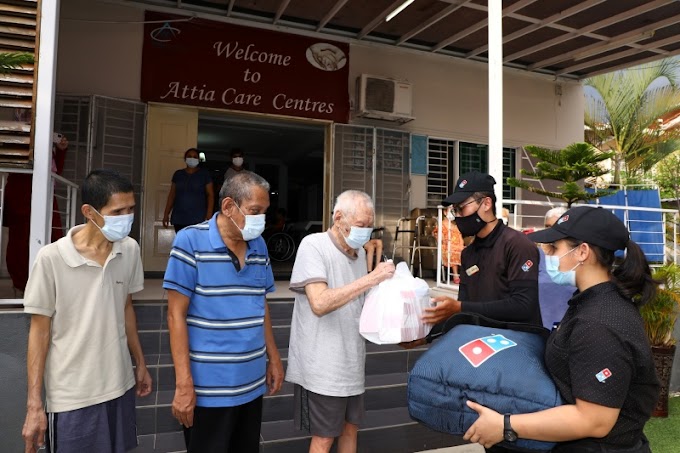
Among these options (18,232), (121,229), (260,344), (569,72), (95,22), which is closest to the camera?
(121,229)

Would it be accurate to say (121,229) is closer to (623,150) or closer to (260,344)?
(260,344)

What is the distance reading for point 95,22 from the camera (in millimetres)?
6047

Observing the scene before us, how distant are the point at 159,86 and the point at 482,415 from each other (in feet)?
20.3

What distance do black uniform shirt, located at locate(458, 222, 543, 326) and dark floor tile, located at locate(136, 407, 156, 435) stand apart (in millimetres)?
2145

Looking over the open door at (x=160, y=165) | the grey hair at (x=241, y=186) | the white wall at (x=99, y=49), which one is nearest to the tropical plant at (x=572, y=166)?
the grey hair at (x=241, y=186)

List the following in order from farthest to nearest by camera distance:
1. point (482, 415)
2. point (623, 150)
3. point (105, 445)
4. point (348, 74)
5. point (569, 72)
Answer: point (623, 150) < point (569, 72) < point (348, 74) < point (105, 445) < point (482, 415)

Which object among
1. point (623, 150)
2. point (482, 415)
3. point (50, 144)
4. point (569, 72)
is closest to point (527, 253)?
point (482, 415)

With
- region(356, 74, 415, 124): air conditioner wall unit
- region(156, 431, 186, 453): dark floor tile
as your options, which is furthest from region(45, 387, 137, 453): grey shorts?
region(356, 74, 415, 124): air conditioner wall unit

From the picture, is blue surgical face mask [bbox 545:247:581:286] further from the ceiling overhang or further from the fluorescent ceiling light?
the ceiling overhang

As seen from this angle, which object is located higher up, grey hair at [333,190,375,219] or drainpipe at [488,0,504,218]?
drainpipe at [488,0,504,218]

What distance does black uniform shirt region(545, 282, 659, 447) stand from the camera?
116cm

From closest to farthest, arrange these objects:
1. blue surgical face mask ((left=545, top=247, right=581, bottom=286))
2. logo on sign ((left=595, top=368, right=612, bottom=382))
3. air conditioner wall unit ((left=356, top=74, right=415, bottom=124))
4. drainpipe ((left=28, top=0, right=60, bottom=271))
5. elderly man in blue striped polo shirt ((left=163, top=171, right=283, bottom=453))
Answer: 1. logo on sign ((left=595, top=368, right=612, bottom=382))
2. blue surgical face mask ((left=545, top=247, right=581, bottom=286))
3. elderly man in blue striped polo shirt ((left=163, top=171, right=283, bottom=453))
4. drainpipe ((left=28, top=0, right=60, bottom=271))
5. air conditioner wall unit ((left=356, top=74, right=415, bottom=124))

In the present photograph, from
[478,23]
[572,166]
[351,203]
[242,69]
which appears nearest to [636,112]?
[478,23]

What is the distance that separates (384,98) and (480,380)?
6.59 metres
